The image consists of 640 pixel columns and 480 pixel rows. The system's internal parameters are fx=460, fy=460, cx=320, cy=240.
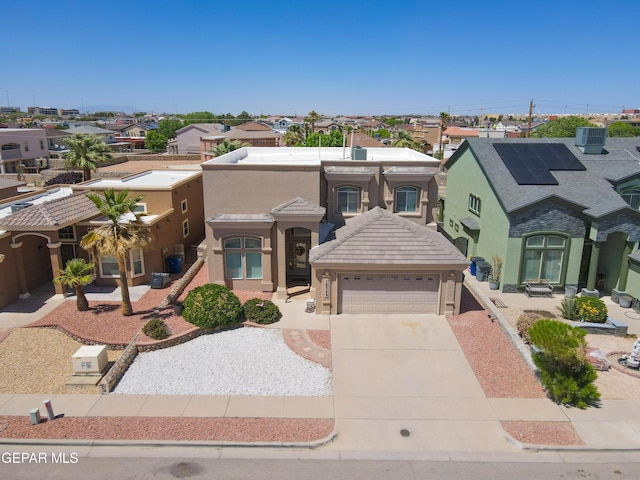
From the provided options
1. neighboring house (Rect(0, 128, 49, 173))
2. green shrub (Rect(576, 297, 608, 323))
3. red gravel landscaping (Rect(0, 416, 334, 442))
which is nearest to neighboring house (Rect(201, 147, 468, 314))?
green shrub (Rect(576, 297, 608, 323))

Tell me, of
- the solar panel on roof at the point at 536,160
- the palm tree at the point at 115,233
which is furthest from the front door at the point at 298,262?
the solar panel on roof at the point at 536,160

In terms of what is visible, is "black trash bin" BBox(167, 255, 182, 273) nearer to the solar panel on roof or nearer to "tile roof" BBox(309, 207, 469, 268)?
"tile roof" BBox(309, 207, 469, 268)

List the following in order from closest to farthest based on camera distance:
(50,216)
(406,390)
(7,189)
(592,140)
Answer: (406,390), (50,216), (592,140), (7,189)

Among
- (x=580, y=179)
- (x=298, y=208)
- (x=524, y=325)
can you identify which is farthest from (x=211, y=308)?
(x=580, y=179)

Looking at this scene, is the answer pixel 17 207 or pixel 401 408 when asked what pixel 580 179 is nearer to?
pixel 401 408

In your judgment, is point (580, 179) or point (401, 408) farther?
point (580, 179)

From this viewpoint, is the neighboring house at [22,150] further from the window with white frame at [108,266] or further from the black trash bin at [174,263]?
the black trash bin at [174,263]
